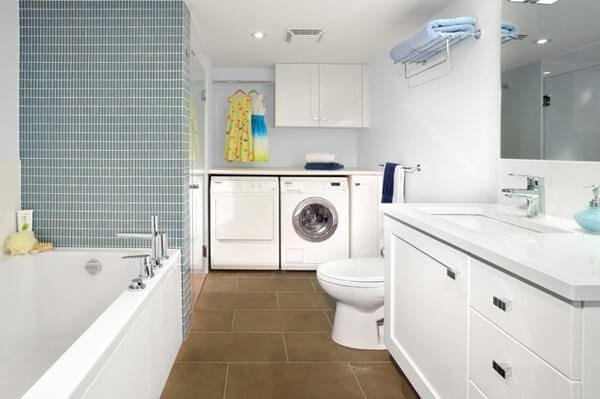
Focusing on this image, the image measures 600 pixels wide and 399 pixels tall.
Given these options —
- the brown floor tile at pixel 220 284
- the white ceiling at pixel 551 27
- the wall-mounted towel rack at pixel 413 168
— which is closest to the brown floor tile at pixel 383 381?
the wall-mounted towel rack at pixel 413 168

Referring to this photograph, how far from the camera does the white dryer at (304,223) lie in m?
4.64

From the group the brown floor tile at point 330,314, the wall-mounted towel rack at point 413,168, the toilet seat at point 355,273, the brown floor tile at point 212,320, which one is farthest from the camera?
the wall-mounted towel rack at point 413,168

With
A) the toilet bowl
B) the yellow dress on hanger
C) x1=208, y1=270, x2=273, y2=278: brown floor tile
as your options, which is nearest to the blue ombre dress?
the yellow dress on hanger

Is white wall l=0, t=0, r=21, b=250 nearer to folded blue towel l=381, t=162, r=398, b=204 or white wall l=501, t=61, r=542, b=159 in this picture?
folded blue towel l=381, t=162, r=398, b=204

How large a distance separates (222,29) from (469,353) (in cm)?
297

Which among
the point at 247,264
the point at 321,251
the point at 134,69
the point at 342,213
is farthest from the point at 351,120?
the point at 134,69

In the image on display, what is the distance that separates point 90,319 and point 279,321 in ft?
4.01

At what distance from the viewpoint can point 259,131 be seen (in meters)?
5.09

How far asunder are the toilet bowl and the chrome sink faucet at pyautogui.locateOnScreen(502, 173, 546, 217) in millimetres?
917

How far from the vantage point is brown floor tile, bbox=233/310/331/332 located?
3.22m

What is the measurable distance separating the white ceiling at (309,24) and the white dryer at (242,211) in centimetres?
117

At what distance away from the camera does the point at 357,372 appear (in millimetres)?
2594

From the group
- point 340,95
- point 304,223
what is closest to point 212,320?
point 304,223

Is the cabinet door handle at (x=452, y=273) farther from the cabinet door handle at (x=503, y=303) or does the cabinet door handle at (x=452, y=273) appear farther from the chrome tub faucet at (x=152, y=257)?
the chrome tub faucet at (x=152, y=257)
